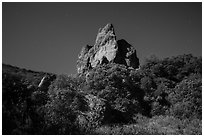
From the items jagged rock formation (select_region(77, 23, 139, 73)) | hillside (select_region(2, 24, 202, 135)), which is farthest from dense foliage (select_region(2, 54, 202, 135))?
jagged rock formation (select_region(77, 23, 139, 73))

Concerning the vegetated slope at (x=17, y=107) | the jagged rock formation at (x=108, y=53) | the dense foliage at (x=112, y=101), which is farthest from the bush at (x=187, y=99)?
the jagged rock formation at (x=108, y=53)

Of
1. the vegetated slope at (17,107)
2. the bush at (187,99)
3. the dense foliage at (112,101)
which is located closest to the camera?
the vegetated slope at (17,107)

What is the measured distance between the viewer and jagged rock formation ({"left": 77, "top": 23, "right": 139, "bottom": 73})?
41.5 meters

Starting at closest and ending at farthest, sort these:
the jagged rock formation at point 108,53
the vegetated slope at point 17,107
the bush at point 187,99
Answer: the vegetated slope at point 17,107 < the bush at point 187,99 < the jagged rock formation at point 108,53

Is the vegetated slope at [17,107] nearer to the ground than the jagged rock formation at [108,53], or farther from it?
nearer to the ground

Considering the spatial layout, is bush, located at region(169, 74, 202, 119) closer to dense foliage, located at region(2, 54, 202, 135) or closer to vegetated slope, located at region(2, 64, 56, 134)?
dense foliage, located at region(2, 54, 202, 135)

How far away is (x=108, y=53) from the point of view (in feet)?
139

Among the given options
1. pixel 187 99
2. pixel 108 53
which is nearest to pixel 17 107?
pixel 187 99

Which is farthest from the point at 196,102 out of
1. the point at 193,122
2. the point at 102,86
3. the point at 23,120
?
the point at 23,120

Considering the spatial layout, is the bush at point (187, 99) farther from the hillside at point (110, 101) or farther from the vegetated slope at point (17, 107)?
the vegetated slope at point (17, 107)

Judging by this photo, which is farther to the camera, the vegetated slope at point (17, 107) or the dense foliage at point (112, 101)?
the dense foliage at point (112, 101)

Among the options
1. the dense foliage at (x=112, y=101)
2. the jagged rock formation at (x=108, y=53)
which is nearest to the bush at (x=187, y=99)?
the dense foliage at (x=112, y=101)

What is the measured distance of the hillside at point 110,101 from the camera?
8.63 meters

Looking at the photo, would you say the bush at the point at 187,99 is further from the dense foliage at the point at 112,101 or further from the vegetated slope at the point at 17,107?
the vegetated slope at the point at 17,107
